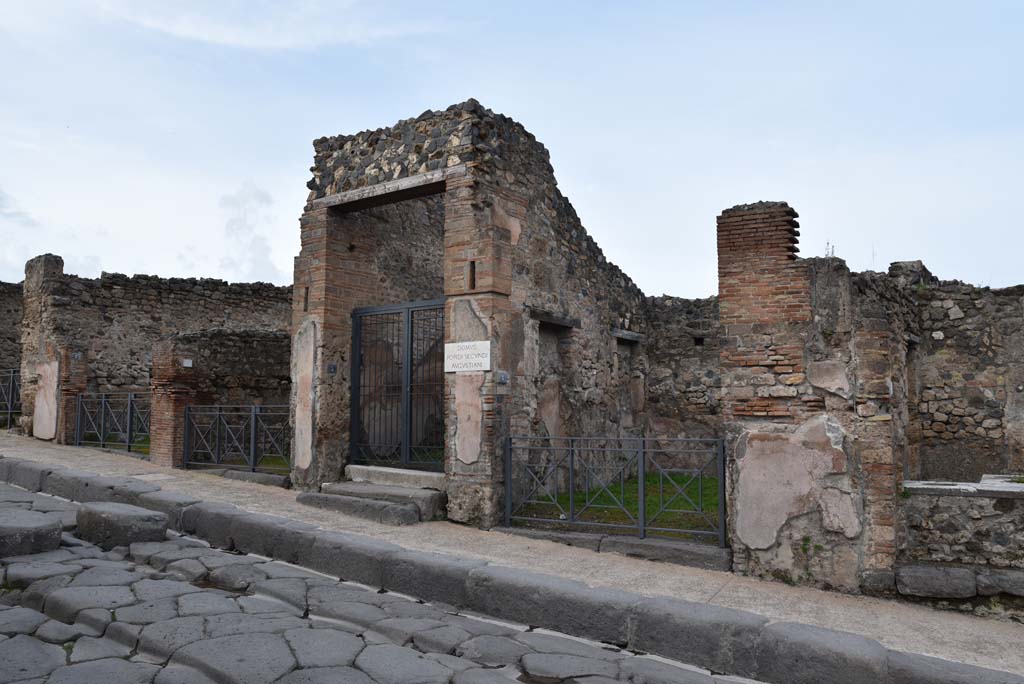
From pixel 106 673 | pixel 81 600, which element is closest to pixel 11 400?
pixel 81 600

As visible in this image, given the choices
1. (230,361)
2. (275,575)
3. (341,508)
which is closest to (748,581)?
(275,575)

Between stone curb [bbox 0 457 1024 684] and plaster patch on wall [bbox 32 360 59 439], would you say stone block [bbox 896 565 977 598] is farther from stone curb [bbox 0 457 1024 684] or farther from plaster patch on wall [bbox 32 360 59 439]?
plaster patch on wall [bbox 32 360 59 439]

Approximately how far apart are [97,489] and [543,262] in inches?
217

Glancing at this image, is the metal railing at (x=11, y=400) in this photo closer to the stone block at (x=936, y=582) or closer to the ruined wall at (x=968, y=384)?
the stone block at (x=936, y=582)

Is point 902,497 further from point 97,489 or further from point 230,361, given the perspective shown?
point 230,361

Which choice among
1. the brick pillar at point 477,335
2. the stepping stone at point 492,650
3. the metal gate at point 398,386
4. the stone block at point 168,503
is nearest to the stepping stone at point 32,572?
the stone block at point 168,503

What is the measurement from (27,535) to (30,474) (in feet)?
13.2

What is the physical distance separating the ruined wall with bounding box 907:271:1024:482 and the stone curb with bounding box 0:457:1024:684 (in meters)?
6.39

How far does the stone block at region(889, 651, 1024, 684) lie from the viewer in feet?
11.1

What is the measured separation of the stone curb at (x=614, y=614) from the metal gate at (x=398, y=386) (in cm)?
279

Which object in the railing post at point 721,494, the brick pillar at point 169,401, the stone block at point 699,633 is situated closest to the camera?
the stone block at point 699,633

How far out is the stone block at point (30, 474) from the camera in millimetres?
8758

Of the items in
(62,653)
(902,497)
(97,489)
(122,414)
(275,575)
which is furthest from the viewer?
(122,414)

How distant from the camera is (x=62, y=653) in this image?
3.75 metres
